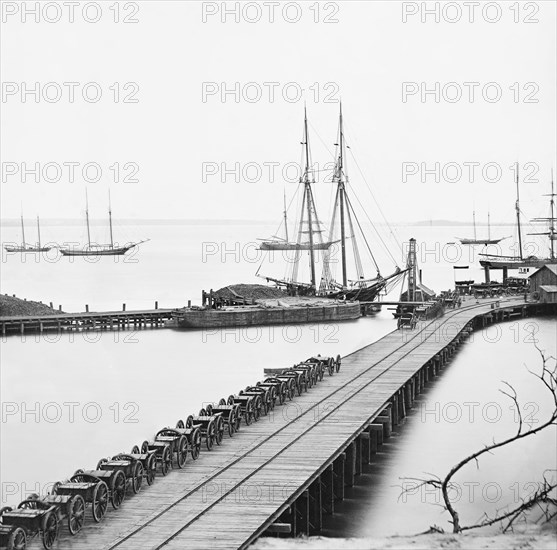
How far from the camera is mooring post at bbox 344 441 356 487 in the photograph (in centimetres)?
3300

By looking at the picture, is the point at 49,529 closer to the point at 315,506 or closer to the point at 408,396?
the point at 315,506

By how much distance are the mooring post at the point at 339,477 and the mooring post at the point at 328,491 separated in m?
1.03

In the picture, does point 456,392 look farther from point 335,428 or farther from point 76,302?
point 76,302

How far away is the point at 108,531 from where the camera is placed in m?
21.7

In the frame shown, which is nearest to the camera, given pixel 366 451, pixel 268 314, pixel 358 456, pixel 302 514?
pixel 302 514

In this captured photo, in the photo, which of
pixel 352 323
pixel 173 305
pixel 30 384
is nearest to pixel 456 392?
pixel 30 384

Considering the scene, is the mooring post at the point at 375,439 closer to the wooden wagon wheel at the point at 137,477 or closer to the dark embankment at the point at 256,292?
the wooden wagon wheel at the point at 137,477

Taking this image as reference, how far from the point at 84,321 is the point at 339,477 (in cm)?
5751

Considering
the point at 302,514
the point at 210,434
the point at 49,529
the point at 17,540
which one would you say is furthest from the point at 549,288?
the point at 17,540

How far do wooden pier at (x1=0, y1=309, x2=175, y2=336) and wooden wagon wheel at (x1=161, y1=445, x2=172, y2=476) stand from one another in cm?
5765

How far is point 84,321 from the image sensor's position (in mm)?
86000

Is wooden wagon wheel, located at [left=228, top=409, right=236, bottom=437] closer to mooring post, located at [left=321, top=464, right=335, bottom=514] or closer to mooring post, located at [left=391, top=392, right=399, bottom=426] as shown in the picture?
mooring post, located at [left=321, top=464, right=335, bottom=514]

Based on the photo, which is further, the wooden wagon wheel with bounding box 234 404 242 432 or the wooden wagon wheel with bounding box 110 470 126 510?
the wooden wagon wheel with bounding box 234 404 242 432

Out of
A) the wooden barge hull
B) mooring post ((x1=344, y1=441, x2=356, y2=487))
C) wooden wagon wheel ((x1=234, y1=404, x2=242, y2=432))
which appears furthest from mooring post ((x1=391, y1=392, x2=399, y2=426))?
the wooden barge hull
